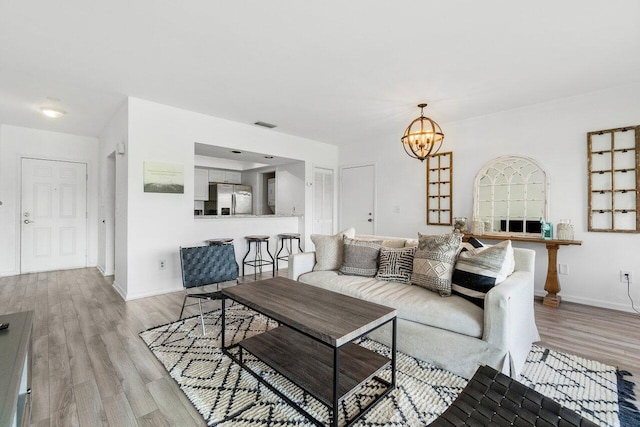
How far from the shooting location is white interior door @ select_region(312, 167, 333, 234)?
6.03 meters

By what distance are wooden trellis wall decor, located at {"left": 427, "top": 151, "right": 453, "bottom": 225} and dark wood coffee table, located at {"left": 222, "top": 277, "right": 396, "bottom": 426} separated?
327cm

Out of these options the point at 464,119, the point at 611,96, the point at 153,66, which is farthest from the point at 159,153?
the point at 611,96

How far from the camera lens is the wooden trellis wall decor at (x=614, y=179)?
10.8ft

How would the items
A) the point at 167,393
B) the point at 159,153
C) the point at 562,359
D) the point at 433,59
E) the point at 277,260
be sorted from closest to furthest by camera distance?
the point at 167,393 → the point at 562,359 → the point at 433,59 → the point at 159,153 → the point at 277,260

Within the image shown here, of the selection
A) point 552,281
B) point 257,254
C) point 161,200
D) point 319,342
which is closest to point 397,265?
point 319,342

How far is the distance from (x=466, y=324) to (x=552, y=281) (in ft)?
7.75

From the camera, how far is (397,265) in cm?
276

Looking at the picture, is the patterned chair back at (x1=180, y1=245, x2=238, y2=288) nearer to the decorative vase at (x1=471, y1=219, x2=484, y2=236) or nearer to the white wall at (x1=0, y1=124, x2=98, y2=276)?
the decorative vase at (x1=471, y1=219, x2=484, y2=236)

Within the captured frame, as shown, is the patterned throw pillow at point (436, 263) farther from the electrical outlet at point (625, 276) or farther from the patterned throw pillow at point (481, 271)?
the electrical outlet at point (625, 276)

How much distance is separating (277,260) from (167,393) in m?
3.33

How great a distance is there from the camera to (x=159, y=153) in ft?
12.6

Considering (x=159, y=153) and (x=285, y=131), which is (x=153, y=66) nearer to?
(x=159, y=153)

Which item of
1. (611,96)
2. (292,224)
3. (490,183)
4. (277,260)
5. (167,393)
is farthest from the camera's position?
(292,224)

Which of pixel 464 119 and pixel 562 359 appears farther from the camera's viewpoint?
pixel 464 119
